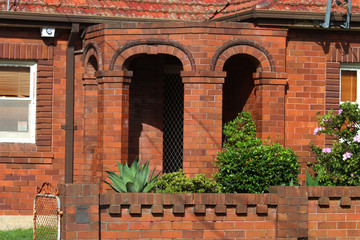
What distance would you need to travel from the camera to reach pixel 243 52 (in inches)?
574

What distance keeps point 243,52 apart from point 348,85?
259 cm

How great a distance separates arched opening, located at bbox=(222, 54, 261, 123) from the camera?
1550 centimetres

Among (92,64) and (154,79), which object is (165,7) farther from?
(92,64)

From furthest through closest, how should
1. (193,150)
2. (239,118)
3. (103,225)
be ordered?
(239,118)
(193,150)
(103,225)

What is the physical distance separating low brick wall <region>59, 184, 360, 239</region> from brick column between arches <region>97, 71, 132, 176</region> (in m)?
3.70

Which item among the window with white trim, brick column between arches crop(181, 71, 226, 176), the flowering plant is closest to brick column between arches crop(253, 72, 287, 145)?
brick column between arches crop(181, 71, 226, 176)

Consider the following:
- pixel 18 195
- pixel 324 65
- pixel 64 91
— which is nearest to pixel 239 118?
pixel 324 65

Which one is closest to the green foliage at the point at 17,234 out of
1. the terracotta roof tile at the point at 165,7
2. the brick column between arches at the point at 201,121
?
the brick column between arches at the point at 201,121

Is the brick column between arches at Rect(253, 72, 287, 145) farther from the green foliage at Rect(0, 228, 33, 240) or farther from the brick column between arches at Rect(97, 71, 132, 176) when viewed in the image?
the green foliage at Rect(0, 228, 33, 240)

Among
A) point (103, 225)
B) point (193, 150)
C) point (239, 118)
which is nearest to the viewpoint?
point (103, 225)

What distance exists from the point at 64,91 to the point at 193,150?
10.3ft

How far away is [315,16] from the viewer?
48.0 ft

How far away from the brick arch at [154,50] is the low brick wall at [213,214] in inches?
153

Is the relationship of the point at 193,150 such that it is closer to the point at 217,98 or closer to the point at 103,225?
the point at 217,98
